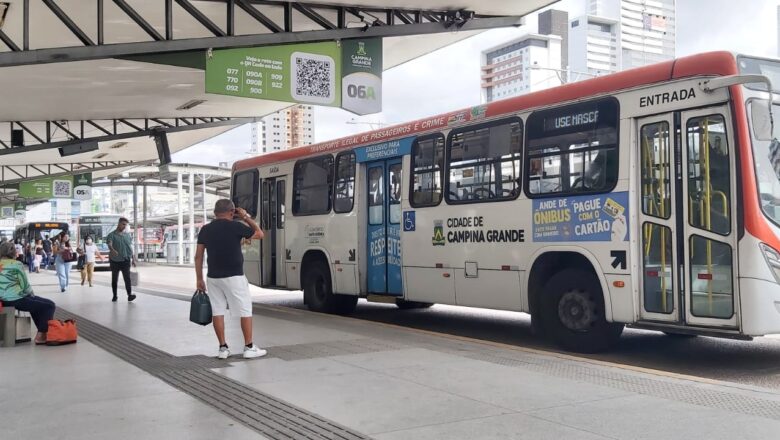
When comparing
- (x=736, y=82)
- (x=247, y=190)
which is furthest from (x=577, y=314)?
(x=247, y=190)

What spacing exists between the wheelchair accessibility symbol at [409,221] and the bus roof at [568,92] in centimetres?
128

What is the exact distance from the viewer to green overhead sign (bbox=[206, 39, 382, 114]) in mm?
11469

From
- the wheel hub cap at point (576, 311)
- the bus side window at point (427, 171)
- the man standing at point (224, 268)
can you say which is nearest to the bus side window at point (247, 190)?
the bus side window at point (427, 171)

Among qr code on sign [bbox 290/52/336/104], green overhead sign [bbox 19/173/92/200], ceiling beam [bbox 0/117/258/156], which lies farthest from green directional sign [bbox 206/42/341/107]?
green overhead sign [bbox 19/173/92/200]

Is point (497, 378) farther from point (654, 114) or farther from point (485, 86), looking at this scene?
point (485, 86)

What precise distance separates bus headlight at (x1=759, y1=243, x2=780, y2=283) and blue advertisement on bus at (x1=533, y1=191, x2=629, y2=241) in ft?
4.71

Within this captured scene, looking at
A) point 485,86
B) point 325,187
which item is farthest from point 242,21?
point 485,86

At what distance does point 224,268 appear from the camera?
8062 mm

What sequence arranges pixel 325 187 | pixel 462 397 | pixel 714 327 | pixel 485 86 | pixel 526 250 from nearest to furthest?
pixel 462 397 → pixel 714 327 → pixel 526 250 → pixel 325 187 → pixel 485 86

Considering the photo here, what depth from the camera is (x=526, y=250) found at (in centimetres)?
938

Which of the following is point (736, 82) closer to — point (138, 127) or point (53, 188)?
point (138, 127)

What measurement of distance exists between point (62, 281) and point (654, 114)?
16.8m

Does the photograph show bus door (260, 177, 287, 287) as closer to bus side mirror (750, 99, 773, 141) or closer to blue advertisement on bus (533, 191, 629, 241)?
blue advertisement on bus (533, 191, 629, 241)

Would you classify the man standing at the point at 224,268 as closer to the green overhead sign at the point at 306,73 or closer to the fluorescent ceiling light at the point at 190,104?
the green overhead sign at the point at 306,73
